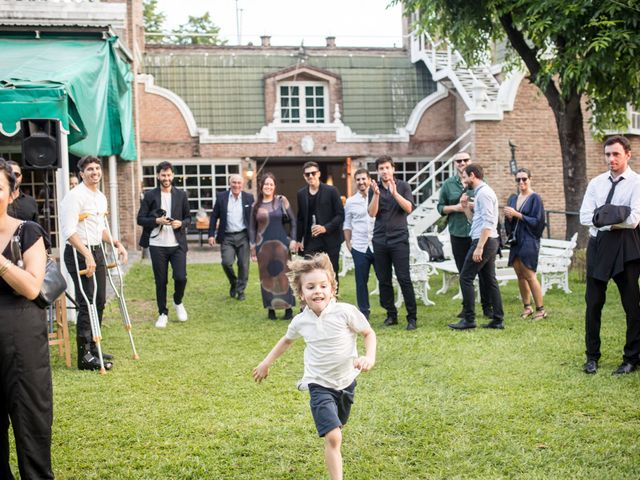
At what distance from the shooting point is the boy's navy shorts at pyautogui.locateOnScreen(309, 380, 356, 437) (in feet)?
12.6

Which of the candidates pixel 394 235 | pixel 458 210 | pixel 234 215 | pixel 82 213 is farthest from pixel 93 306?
pixel 234 215

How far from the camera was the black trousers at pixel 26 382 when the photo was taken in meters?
3.70

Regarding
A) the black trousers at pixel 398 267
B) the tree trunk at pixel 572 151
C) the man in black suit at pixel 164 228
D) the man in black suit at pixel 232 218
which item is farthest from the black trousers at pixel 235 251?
the tree trunk at pixel 572 151

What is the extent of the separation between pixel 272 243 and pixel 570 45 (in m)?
6.14

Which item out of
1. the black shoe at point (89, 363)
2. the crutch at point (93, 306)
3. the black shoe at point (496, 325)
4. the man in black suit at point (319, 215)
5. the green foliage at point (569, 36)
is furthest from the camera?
the green foliage at point (569, 36)

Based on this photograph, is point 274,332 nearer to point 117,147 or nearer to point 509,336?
point 509,336

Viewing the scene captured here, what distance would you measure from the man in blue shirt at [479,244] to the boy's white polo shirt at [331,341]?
15.2 feet

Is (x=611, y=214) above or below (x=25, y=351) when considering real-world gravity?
above

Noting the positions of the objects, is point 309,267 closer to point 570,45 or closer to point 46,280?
point 46,280

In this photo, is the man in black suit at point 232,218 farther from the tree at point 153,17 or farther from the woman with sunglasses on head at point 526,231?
the tree at point 153,17

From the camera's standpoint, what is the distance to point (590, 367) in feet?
21.4

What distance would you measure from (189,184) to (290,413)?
1833 cm

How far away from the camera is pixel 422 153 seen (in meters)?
24.0

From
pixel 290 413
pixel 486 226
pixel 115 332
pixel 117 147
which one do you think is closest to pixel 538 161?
pixel 117 147
